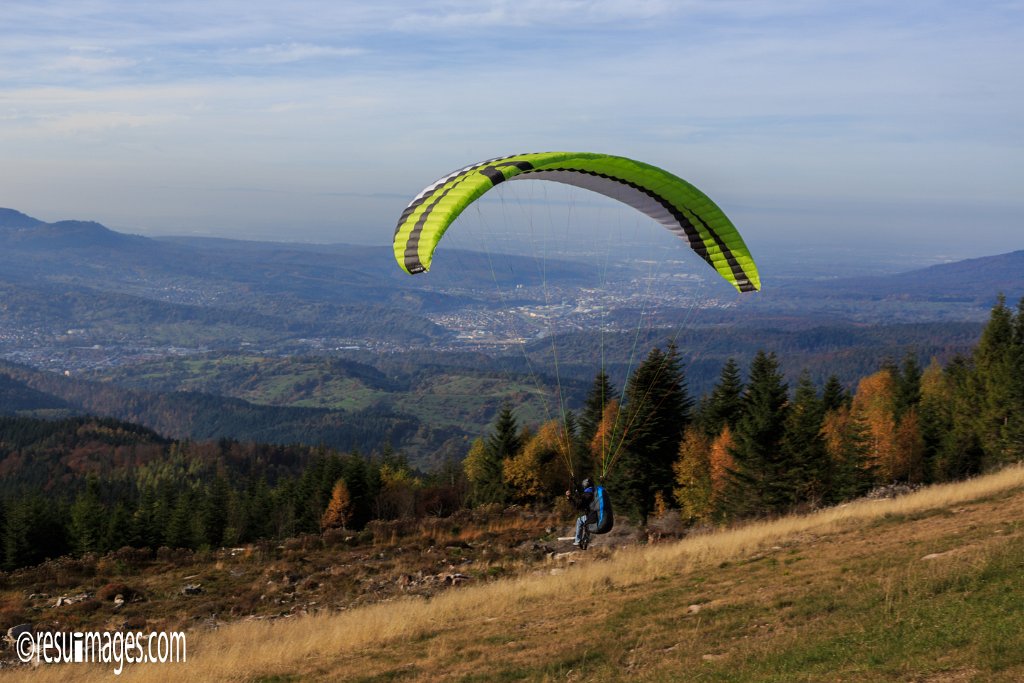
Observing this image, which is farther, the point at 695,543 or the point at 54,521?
the point at 54,521

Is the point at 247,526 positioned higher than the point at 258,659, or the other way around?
the point at 258,659

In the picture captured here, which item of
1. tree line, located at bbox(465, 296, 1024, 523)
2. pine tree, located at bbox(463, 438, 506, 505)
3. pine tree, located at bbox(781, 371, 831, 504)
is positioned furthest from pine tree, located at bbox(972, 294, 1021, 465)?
pine tree, located at bbox(463, 438, 506, 505)

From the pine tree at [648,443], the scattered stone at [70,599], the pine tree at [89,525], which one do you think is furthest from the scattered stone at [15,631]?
the pine tree at [89,525]

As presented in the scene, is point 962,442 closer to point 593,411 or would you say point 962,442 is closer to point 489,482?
point 593,411

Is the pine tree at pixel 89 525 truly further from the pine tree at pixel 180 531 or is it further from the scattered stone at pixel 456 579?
the scattered stone at pixel 456 579

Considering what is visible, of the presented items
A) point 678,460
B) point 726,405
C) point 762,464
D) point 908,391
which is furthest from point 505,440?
point 908,391

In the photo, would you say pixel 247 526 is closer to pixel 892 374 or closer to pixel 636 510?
pixel 636 510

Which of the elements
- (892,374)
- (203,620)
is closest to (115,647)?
(203,620)
